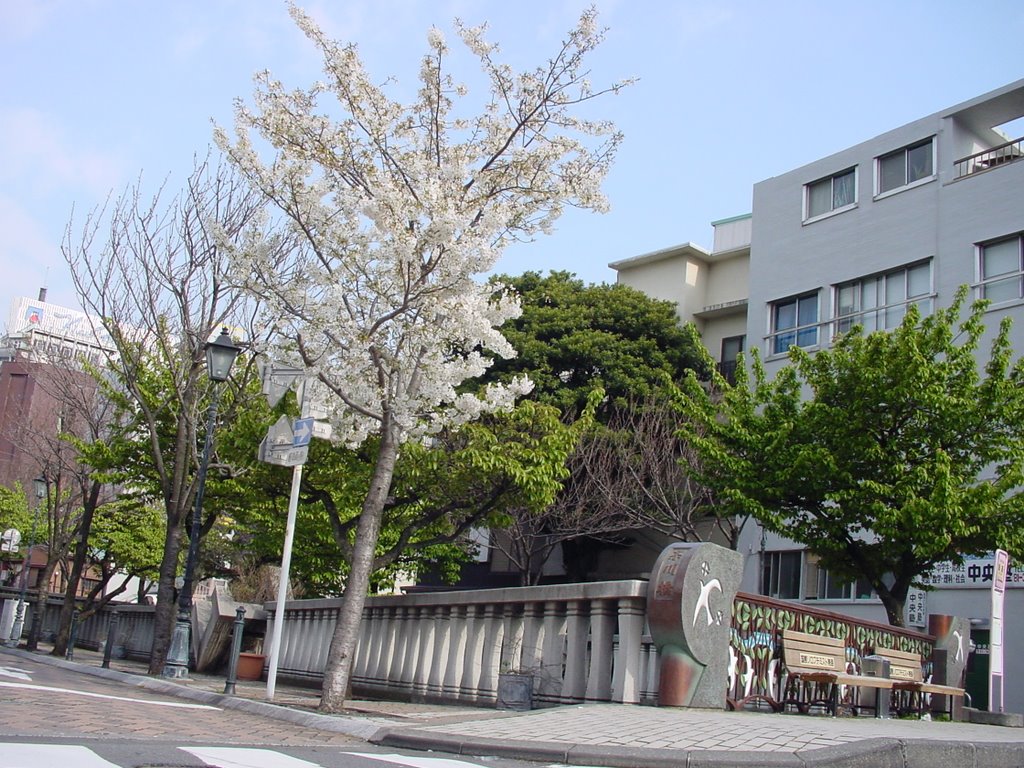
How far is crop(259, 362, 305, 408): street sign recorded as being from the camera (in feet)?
44.9

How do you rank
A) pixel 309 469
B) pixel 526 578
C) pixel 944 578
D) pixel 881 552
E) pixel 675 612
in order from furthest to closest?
pixel 526 578 < pixel 944 578 < pixel 881 552 < pixel 309 469 < pixel 675 612

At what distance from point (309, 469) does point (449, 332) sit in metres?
5.07

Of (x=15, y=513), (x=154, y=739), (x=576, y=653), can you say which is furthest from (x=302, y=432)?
(x=15, y=513)

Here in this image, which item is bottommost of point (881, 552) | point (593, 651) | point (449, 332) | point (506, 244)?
point (593, 651)

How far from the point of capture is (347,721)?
30.5 ft

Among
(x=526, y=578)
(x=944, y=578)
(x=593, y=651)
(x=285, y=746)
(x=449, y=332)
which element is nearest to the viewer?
(x=285, y=746)

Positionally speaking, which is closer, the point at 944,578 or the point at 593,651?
the point at 593,651

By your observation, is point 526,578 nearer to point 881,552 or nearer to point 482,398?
point 881,552

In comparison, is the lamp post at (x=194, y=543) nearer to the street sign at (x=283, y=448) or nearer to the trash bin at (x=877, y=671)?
the street sign at (x=283, y=448)

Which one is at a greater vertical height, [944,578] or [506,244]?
[506,244]

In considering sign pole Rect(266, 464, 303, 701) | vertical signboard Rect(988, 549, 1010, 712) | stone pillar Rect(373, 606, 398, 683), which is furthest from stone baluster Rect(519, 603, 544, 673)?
vertical signboard Rect(988, 549, 1010, 712)

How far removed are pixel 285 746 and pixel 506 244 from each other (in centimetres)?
695

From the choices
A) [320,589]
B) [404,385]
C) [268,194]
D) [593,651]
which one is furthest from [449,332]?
[320,589]

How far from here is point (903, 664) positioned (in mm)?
13820
